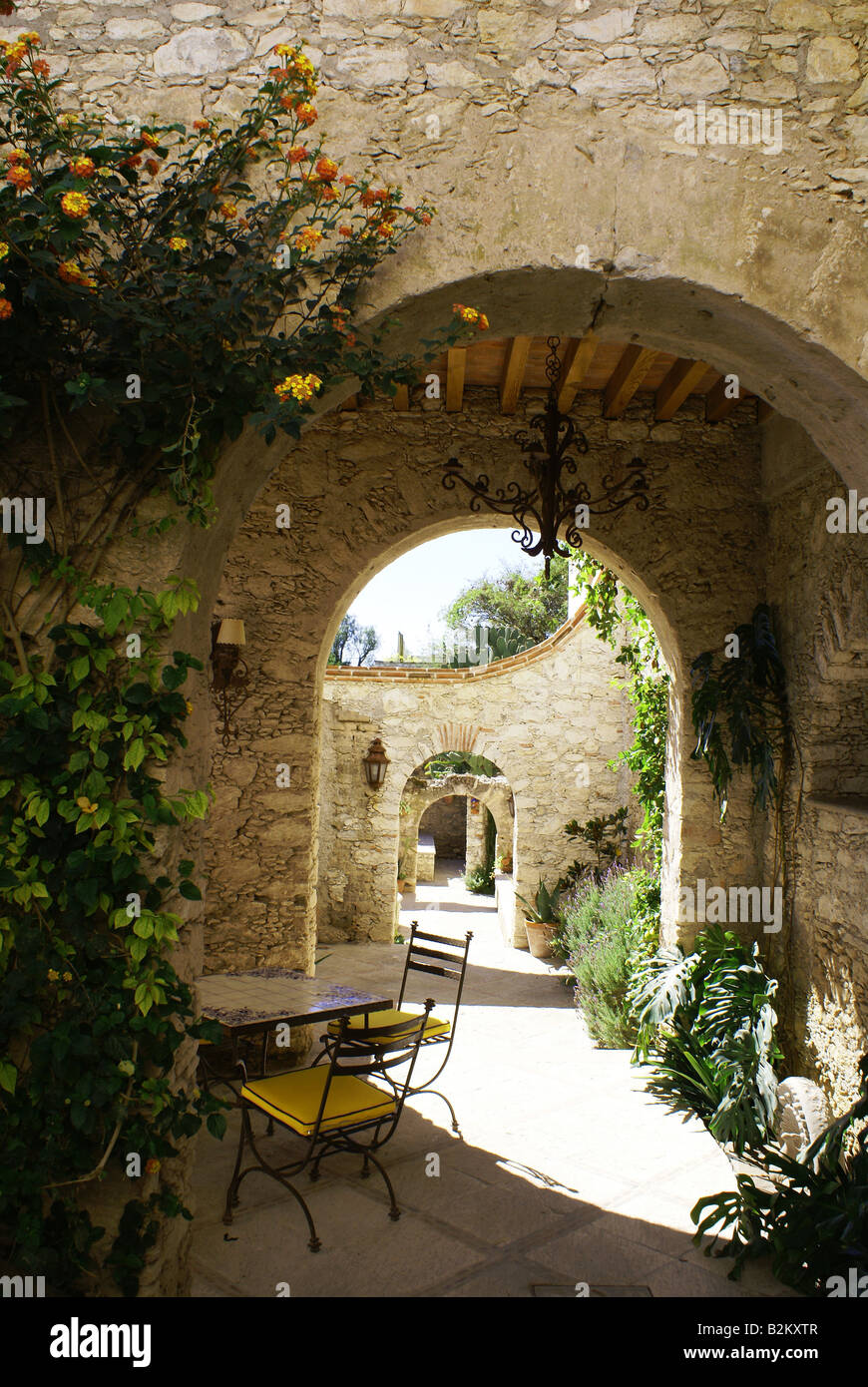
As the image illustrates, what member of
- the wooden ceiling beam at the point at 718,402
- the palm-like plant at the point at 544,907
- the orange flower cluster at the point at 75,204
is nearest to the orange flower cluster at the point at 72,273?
the orange flower cluster at the point at 75,204

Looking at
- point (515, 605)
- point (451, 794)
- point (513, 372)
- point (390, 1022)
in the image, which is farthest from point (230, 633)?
point (515, 605)

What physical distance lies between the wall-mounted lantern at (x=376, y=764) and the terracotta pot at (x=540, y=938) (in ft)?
6.69

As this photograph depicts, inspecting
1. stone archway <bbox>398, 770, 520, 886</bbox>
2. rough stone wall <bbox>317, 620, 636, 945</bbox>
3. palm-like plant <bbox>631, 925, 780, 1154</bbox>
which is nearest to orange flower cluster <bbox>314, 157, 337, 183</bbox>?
palm-like plant <bbox>631, 925, 780, 1154</bbox>

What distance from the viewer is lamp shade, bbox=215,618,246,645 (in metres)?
4.84

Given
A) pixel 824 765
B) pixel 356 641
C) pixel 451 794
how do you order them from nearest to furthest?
pixel 824 765 < pixel 451 794 < pixel 356 641

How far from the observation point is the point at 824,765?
14.0 ft

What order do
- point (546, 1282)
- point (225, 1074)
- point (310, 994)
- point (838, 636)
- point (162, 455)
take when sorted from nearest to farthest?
point (162, 455)
point (546, 1282)
point (310, 994)
point (838, 636)
point (225, 1074)

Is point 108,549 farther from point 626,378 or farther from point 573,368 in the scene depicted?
point 626,378

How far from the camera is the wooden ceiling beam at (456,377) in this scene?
14.0 ft

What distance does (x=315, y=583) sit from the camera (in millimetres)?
5156

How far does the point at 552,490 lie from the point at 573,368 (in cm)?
64
